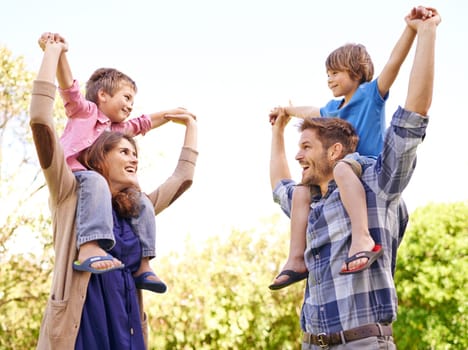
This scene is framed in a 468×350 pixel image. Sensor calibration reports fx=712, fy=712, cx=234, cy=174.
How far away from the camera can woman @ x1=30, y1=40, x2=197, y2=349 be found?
325 cm

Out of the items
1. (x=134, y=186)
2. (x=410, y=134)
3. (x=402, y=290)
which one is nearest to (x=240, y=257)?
(x=402, y=290)

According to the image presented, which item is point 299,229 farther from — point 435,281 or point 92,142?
point 435,281

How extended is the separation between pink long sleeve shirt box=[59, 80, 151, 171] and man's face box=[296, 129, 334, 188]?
1.10 meters

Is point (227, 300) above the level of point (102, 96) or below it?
below

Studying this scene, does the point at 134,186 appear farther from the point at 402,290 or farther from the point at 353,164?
the point at 402,290

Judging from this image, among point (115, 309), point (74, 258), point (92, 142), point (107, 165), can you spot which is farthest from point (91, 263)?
point (92, 142)

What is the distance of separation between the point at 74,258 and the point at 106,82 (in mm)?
1042

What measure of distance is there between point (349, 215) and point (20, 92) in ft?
27.3

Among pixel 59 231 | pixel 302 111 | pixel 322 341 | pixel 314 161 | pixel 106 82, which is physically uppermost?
pixel 106 82

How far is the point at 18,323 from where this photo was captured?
Result: 10.4 meters

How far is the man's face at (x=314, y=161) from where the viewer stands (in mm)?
3355

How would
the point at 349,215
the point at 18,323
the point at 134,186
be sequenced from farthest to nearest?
the point at 18,323 < the point at 134,186 < the point at 349,215

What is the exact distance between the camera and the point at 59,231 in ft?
11.4

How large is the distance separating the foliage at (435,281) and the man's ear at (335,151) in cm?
785
